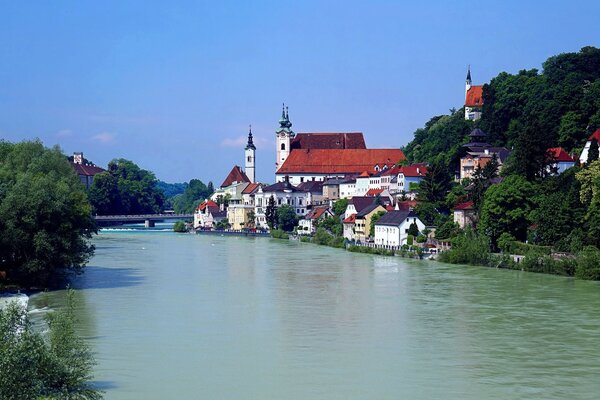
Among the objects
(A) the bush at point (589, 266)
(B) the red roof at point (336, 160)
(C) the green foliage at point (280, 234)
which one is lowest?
(A) the bush at point (589, 266)

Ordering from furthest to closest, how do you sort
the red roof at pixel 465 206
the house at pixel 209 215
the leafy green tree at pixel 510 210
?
1. the house at pixel 209 215
2. the red roof at pixel 465 206
3. the leafy green tree at pixel 510 210

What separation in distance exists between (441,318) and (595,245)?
12131mm

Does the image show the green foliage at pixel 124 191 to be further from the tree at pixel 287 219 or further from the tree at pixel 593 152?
the tree at pixel 593 152

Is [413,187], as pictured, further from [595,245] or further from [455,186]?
[595,245]

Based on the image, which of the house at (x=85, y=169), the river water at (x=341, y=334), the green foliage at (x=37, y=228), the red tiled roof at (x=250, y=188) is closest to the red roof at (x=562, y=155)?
the river water at (x=341, y=334)

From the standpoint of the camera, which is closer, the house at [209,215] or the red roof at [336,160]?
the red roof at [336,160]

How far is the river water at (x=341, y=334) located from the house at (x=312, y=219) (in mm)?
36590

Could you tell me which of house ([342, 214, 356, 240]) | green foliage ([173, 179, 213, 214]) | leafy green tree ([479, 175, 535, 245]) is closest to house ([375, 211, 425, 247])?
house ([342, 214, 356, 240])

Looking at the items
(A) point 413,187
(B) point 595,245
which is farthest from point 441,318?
(A) point 413,187

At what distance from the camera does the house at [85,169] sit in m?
110

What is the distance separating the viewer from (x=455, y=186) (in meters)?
56.0

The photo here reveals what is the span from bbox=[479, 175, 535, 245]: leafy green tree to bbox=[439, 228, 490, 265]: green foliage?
71 cm

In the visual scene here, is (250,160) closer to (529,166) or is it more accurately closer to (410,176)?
(410,176)

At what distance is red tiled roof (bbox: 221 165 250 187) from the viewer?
107438 millimetres
